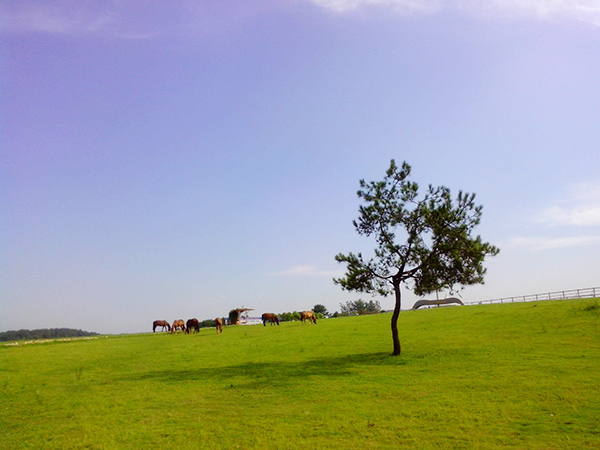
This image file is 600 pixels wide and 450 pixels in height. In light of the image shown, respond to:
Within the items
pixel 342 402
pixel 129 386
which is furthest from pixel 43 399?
pixel 342 402

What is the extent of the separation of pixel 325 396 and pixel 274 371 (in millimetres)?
6787

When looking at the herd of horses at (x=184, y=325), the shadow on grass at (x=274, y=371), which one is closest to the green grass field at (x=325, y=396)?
the shadow on grass at (x=274, y=371)

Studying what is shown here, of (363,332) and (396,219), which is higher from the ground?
(396,219)

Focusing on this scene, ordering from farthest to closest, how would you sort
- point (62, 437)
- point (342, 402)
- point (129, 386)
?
point (129, 386), point (342, 402), point (62, 437)

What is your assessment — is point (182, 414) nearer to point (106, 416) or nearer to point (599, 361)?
point (106, 416)

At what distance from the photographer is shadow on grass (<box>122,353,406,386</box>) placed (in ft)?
71.3

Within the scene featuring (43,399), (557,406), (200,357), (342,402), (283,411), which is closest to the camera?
(557,406)

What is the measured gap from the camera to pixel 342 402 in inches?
632

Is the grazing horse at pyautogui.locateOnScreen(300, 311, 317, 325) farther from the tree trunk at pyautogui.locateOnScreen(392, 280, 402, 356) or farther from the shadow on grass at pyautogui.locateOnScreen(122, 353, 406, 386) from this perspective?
the shadow on grass at pyautogui.locateOnScreen(122, 353, 406, 386)

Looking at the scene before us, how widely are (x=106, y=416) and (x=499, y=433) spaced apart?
12142 mm

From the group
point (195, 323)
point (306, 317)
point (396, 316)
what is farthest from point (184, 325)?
point (396, 316)

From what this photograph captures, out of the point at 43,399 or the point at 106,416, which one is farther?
the point at 43,399

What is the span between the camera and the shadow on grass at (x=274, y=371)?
71.3 ft

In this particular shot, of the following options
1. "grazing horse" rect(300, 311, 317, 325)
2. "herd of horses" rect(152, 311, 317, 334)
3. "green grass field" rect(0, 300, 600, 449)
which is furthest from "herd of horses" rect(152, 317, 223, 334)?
"green grass field" rect(0, 300, 600, 449)
